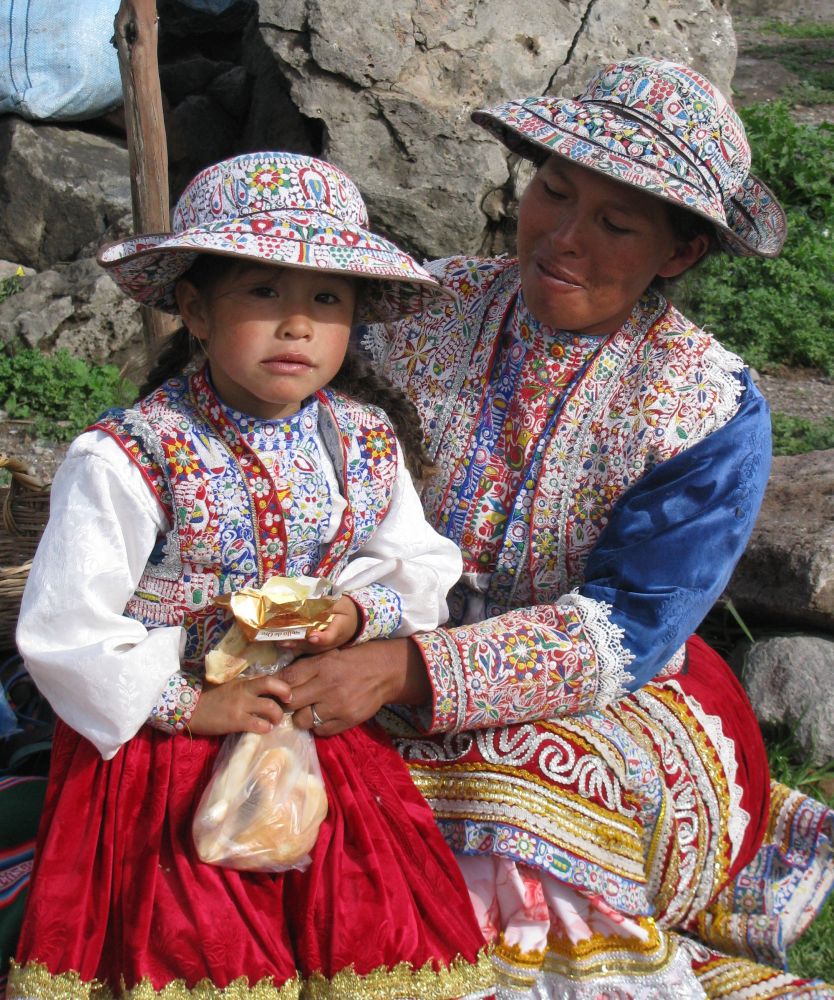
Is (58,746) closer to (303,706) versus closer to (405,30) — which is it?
(303,706)

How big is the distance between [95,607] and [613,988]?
1.35 meters

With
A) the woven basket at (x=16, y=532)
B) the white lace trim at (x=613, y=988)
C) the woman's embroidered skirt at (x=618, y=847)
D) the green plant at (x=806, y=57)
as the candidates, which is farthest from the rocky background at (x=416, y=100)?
the green plant at (x=806, y=57)

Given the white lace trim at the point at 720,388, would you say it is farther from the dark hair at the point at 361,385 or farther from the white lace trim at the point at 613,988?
the white lace trim at the point at 613,988

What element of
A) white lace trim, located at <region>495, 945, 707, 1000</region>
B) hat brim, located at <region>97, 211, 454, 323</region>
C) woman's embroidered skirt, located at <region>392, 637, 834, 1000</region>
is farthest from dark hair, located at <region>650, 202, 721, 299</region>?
white lace trim, located at <region>495, 945, 707, 1000</region>

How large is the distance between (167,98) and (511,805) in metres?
6.62

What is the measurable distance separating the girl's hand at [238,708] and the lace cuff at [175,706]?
2 cm

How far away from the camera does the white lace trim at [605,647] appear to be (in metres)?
2.53

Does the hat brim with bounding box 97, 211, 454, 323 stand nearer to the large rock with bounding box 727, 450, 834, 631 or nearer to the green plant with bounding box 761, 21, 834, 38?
the large rock with bounding box 727, 450, 834, 631

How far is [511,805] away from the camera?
2434 millimetres

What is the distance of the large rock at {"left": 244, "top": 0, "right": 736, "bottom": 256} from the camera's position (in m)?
5.79

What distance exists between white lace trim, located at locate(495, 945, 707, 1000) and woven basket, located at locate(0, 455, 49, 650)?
1.77m

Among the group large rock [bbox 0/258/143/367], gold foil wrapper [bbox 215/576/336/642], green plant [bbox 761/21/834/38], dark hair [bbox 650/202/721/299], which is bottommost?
large rock [bbox 0/258/143/367]

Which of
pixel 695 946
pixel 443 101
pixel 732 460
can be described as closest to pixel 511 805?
pixel 695 946

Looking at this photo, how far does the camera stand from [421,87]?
5.89 meters
